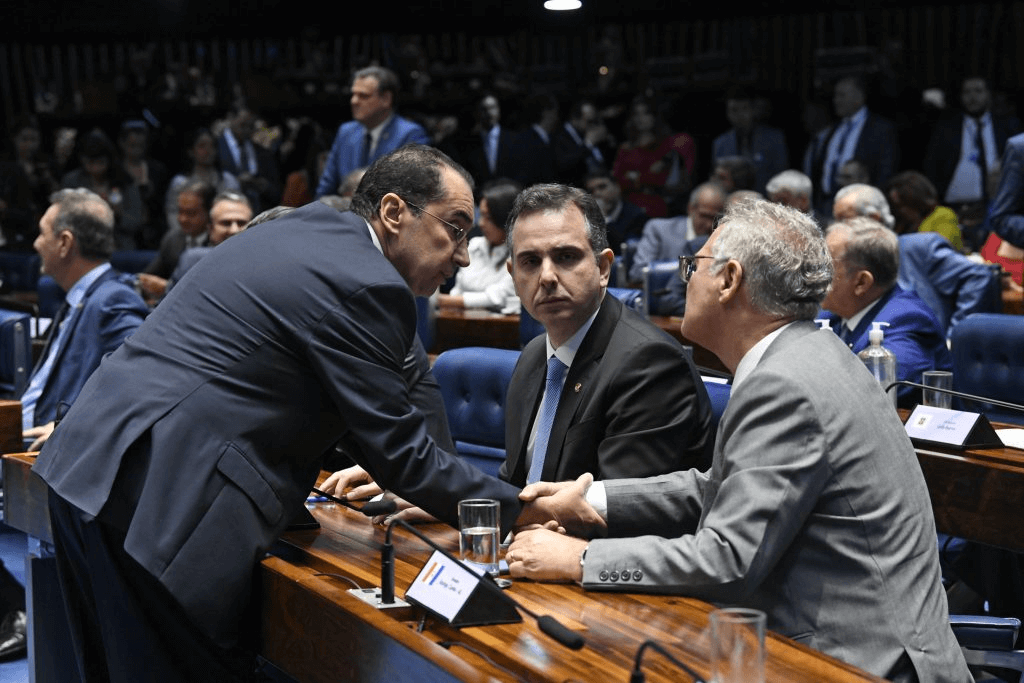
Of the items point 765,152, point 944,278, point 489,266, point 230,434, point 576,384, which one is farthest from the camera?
point 765,152

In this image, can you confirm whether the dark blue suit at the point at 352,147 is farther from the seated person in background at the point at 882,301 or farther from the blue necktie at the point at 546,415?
the blue necktie at the point at 546,415

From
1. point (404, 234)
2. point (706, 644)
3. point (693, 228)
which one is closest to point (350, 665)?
point (706, 644)

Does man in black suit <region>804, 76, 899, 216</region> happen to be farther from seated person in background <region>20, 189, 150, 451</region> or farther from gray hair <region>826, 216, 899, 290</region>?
seated person in background <region>20, 189, 150, 451</region>

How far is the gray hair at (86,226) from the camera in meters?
4.27

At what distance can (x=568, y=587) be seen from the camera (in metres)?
1.92

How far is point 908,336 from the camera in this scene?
3762 millimetres

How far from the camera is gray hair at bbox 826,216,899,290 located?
376 cm

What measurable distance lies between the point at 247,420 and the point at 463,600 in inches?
22.6

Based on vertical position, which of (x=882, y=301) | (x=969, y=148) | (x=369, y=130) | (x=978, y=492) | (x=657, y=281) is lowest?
(x=978, y=492)

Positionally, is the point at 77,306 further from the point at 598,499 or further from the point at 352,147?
the point at 352,147

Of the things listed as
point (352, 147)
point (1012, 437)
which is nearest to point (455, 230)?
point (1012, 437)

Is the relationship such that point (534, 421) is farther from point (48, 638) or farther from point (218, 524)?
point (48, 638)

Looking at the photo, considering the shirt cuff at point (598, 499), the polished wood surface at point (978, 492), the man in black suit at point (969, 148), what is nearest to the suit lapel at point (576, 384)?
the shirt cuff at point (598, 499)

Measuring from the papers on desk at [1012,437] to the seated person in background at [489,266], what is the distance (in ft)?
10.3
